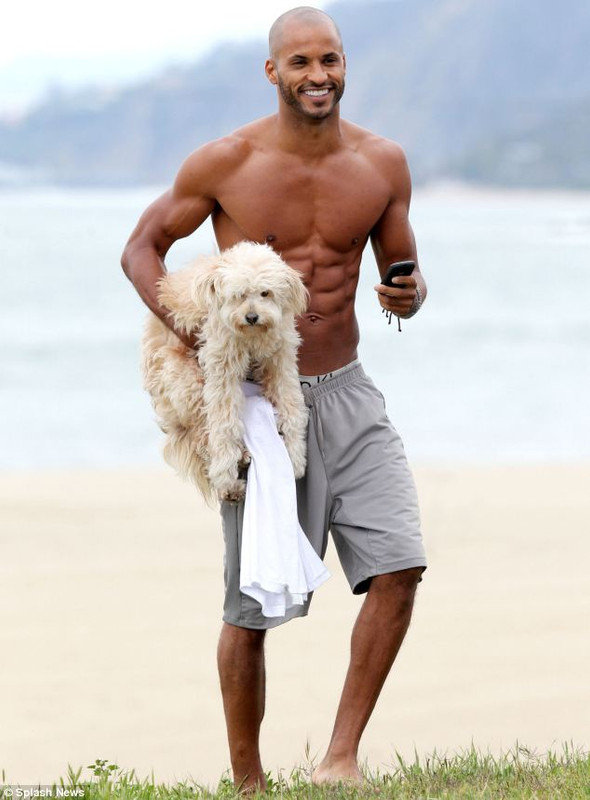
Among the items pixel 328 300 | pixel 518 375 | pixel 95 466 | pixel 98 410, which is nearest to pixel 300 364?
pixel 328 300

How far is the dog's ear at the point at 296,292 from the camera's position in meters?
4.68

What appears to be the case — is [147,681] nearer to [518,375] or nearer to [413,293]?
[413,293]

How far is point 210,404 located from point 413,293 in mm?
832

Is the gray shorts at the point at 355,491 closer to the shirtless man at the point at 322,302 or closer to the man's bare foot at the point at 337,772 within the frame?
the shirtless man at the point at 322,302

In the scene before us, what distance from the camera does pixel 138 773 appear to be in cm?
662

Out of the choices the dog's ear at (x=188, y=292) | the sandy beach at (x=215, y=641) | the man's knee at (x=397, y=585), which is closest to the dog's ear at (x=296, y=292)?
the dog's ear at (x=188, y=292)

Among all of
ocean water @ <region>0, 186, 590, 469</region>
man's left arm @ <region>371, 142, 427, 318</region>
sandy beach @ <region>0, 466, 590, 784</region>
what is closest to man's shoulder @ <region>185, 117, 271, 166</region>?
man's left arm @ <region>371, 142, 427, 318</region>

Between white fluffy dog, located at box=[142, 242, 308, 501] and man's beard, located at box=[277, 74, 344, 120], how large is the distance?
19.2 inches

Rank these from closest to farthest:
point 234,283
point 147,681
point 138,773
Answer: point 234,283 < point 138,773 < point 147,681

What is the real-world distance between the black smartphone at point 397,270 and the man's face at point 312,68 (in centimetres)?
56

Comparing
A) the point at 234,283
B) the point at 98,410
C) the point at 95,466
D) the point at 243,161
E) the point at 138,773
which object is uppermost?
the point at 98,410

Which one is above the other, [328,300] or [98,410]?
[98,410]

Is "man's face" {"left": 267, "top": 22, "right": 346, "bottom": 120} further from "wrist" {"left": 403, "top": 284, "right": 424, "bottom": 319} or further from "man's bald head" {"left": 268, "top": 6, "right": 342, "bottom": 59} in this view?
"wrist" {"left": 403, "top": 284, "right": 424, "bottom": 319}

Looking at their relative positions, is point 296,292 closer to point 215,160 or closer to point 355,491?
point 215,160
